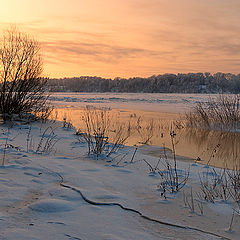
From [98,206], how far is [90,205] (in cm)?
10

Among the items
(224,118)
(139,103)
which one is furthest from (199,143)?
(139,103)

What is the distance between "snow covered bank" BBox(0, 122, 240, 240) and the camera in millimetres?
2586

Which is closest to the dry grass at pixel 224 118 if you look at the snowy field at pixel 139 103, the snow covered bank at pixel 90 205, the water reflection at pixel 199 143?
the water reflection at pixel 199 143

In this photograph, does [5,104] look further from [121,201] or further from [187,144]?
[121,201]

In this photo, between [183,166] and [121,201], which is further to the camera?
[183,166]

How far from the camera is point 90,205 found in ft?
10.7

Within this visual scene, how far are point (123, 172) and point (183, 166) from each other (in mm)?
1584

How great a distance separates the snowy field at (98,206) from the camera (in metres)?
2.60

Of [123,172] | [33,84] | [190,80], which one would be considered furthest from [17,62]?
[190,80]

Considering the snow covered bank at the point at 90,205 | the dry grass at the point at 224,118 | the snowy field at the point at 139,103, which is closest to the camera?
the snow covered bank at the point at 90,205

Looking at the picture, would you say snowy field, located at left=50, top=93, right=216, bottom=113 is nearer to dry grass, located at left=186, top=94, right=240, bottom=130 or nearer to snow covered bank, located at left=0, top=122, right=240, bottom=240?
dry grass, located at left=186, top=94, right=240, bottom=130

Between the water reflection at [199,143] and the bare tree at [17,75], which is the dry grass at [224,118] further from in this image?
the bare tree at [17,75]

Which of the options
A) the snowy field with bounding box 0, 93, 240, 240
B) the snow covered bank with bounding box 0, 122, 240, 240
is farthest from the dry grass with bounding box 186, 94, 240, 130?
the snow covered bank with bounding box 0, 122, 240, 240

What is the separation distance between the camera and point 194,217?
127 inches
